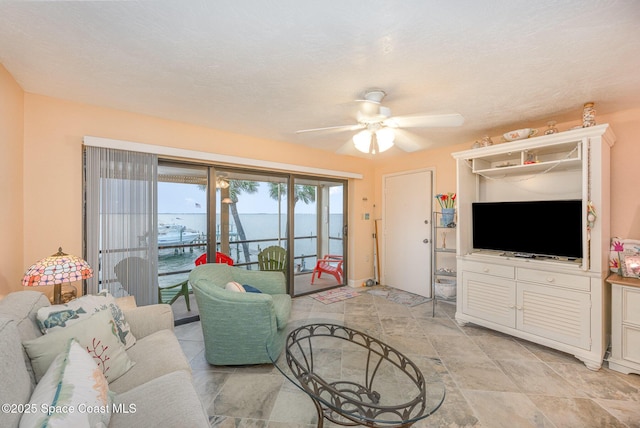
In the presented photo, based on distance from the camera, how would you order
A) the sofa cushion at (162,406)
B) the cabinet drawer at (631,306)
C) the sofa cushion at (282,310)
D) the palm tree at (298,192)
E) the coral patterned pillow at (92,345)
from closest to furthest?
1. the sofa cushion at (162,406)
2. the coral patterned pillow at (92,345)
3. the cabinet drawer at (631,306)
4. the sofa cushion at (282,310)
5. the palm tree at (298,192)

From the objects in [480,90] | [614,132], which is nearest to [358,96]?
[480,90]

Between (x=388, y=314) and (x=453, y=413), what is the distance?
64.6 inches

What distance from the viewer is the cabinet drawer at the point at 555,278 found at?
2229 millimetres

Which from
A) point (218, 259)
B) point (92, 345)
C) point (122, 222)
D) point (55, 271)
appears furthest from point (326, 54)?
point (218, 259)

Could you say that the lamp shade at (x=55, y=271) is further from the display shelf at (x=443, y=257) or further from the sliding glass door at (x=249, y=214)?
the display shelf at (x=443, y=257)

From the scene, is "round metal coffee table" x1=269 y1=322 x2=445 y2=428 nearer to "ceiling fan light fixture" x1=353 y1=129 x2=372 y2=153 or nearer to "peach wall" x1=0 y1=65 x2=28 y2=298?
"ceiling fan light fixture" x1=353 y1=129 x2=372 y2=153

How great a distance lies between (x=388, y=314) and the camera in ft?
10.9

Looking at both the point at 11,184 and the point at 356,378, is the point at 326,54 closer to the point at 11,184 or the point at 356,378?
the point at 356,378

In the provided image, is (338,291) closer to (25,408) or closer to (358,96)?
(358,96)

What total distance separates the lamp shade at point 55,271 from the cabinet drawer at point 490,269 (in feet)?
11.7

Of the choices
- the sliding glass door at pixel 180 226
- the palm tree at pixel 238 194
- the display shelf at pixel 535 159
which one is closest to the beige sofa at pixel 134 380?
the sliding glass door at pixel 180 226

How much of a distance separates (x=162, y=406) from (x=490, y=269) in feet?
9.98

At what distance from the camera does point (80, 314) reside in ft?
4.74

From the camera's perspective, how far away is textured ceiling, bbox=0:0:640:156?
130cm
